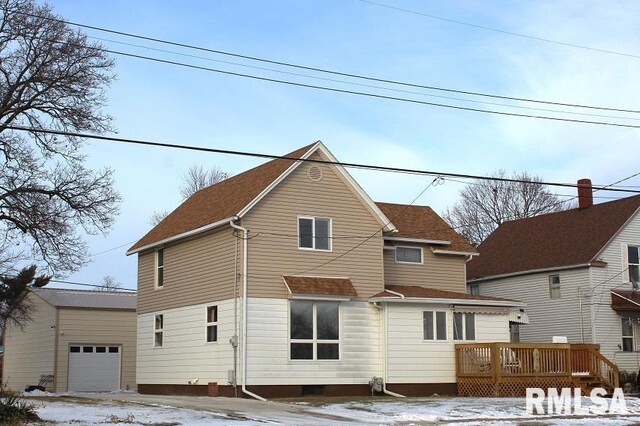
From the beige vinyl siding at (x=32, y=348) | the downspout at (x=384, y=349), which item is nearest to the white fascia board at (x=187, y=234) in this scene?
the downspout at (x=384, y=349)

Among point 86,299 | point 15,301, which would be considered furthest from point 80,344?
point 15,301

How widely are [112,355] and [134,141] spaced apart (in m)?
26.2

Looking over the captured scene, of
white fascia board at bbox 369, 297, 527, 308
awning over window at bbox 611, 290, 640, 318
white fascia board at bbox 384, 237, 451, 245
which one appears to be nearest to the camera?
white fascia board at bbox 369, 297, 527, 308

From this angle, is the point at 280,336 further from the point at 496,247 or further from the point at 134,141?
the point at 496,247

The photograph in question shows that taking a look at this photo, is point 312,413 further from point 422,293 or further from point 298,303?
point 422,293

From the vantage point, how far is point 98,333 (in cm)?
4306

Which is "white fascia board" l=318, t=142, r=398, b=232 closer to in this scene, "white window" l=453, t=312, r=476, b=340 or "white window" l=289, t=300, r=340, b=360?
"white window" l=289, t=300, r=340, b=360

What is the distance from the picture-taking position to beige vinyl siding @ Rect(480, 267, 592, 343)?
39.6m

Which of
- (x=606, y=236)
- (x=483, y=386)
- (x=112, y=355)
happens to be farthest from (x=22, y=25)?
(x=606, y=236)

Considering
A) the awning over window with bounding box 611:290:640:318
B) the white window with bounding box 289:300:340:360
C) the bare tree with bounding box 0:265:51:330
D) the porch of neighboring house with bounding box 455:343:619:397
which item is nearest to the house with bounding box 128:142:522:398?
the white window with bounding box 289:300:340:360

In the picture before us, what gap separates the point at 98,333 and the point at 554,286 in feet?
74.3

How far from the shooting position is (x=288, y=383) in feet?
91.2

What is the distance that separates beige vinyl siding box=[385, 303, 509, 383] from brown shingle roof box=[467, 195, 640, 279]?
12.0 m

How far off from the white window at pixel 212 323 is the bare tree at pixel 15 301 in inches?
570
